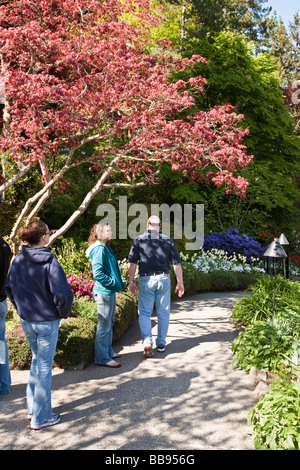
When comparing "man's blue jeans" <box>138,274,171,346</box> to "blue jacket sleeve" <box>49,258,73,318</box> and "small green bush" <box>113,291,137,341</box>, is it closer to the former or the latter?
"small green bush" <box>113,291,137,341</box>

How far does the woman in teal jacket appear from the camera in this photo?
4973mm

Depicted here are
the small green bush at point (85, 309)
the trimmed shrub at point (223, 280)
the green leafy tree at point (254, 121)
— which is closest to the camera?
the small green bush at point (85, 309)

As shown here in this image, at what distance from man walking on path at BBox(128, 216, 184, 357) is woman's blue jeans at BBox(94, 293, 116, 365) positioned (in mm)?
557

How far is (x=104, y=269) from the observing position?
5.01m

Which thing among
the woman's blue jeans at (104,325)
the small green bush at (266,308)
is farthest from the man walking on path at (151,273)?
the small green bush at (266,308)

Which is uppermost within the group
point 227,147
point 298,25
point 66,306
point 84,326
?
point 298,25

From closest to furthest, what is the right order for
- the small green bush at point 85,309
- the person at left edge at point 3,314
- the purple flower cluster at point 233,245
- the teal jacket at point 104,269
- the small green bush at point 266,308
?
the person at left edge at point 3,314 → the teal jacket at point 104,269 → the small green bush at point 266,308 → the small green bush at point 85,309 → the purple flower cluster at point 233,245

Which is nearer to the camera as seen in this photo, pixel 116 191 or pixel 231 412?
pixel 231 412

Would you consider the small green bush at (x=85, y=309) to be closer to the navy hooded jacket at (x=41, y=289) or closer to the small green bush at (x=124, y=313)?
the small green bush at (x=124, y=313)

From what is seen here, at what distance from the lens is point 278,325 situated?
5.66 meters

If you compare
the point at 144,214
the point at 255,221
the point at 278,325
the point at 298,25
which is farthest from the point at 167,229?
the point at 298,25

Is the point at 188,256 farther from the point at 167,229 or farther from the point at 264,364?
the point at 264,364

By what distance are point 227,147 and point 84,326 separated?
13.2 ft

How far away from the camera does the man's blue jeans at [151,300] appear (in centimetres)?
564
